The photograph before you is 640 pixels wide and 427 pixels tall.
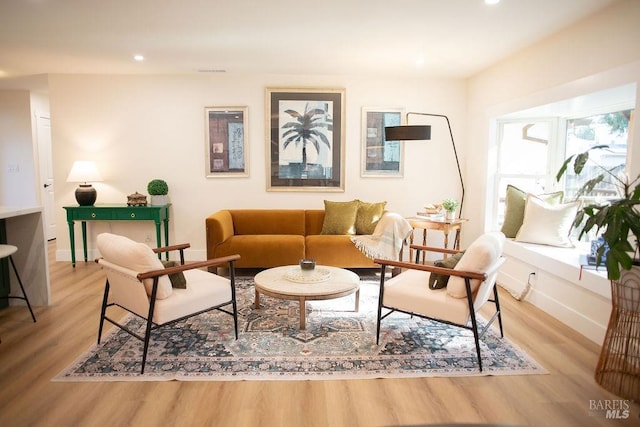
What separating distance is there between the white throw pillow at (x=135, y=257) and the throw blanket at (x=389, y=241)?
94.6 inches

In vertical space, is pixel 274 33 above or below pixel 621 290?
above

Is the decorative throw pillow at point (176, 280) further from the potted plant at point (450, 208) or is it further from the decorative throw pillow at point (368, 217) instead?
the potted plant at point (450, 208)

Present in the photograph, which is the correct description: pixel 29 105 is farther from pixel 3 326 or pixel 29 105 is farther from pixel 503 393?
pixel 503 393

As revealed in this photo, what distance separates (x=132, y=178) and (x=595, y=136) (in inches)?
216

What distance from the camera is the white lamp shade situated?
5055 mm

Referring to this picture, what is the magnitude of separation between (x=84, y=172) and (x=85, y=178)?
0.27ft

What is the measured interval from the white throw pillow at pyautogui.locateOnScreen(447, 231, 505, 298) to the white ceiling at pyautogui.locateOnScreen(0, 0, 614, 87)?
173 cm

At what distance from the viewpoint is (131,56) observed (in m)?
4.48

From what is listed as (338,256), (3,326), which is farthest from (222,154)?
(3,326)

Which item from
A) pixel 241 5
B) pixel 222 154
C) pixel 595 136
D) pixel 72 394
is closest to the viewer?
pixel 72 394

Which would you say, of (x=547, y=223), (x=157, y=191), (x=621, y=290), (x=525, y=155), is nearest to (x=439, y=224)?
(x=547, y=223)

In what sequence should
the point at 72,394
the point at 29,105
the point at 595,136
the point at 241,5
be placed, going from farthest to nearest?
the point at 29,105
the point at 595,136
the point at 241,5
the point at 72,394

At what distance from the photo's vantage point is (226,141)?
549 cm

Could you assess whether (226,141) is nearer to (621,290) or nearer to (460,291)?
(460,291)
